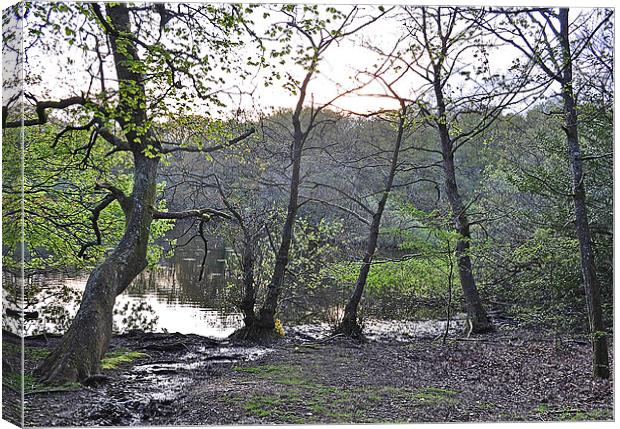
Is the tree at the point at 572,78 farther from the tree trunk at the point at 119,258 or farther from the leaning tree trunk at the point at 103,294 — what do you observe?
the leaning tree trunk at the point at 103,294

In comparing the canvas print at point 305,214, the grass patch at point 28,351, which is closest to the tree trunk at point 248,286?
the canvas print at point 305,214

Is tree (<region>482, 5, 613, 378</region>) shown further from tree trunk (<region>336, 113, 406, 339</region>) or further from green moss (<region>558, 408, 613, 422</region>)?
tree trunk (<region>336, 113, 406, 339</region>)

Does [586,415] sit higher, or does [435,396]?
[435,396]

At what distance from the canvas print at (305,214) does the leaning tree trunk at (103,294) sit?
2 cm

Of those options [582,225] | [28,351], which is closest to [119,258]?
[28,351]

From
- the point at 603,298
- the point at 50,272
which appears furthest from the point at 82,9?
the point at 603,298

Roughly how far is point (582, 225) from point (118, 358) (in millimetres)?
3642

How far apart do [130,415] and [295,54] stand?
2.92 meters

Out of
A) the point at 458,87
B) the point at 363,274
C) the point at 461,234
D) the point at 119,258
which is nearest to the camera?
the point at 119,258

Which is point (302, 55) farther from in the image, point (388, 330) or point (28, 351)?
point (28, 351)

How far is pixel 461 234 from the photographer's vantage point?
610cm

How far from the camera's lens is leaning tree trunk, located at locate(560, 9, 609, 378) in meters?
5.17

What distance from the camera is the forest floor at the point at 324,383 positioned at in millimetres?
4531

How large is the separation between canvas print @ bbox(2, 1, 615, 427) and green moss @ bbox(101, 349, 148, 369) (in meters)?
0.01
